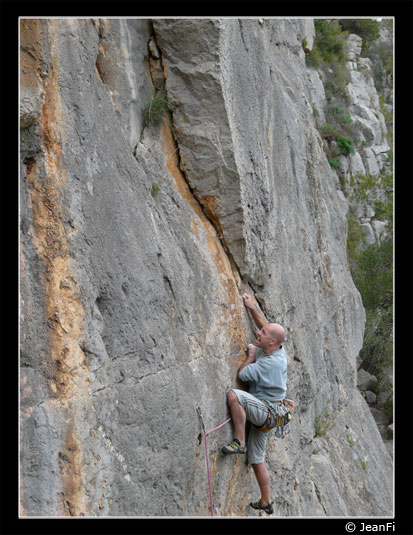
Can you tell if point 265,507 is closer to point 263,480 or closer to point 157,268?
point 263,480

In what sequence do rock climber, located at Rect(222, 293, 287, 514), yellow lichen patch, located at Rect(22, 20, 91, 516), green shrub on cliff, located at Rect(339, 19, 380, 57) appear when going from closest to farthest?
yellow lichen patch, located at Rect(22, 20, 91, 516), rock climber, located at Rect(222, 293, 287, 514), green shrub on cliff, located at Rect(339, 19, 380, 57)

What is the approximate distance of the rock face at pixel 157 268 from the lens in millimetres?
3143

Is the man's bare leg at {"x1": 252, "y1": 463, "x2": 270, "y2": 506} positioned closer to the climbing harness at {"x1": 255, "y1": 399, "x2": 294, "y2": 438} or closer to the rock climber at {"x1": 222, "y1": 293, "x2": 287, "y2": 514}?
the rock climber at {"x1": 222, "y1": 293, "x2": 287, "y2": 514}

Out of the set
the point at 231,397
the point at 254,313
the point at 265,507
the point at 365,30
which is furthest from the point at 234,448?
the point at 365,30

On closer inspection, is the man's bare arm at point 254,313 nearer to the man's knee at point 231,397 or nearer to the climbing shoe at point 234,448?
the man's knee at point 231,397

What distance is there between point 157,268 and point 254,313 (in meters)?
1.75

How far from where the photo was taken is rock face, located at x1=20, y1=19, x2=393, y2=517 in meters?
3.14

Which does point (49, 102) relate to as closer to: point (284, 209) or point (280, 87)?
point (284, 209)

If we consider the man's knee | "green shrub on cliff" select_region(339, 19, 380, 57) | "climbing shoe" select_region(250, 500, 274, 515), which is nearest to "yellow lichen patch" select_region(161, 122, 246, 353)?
the man's knee

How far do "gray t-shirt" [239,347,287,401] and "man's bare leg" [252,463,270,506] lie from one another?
67cm

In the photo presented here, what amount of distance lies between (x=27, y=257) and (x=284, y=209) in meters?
4.22

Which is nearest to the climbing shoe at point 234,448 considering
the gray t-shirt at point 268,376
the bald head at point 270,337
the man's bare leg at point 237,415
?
the man's bare leg at point 237,415

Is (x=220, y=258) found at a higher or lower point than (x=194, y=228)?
lower

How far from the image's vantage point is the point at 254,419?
188 inches
